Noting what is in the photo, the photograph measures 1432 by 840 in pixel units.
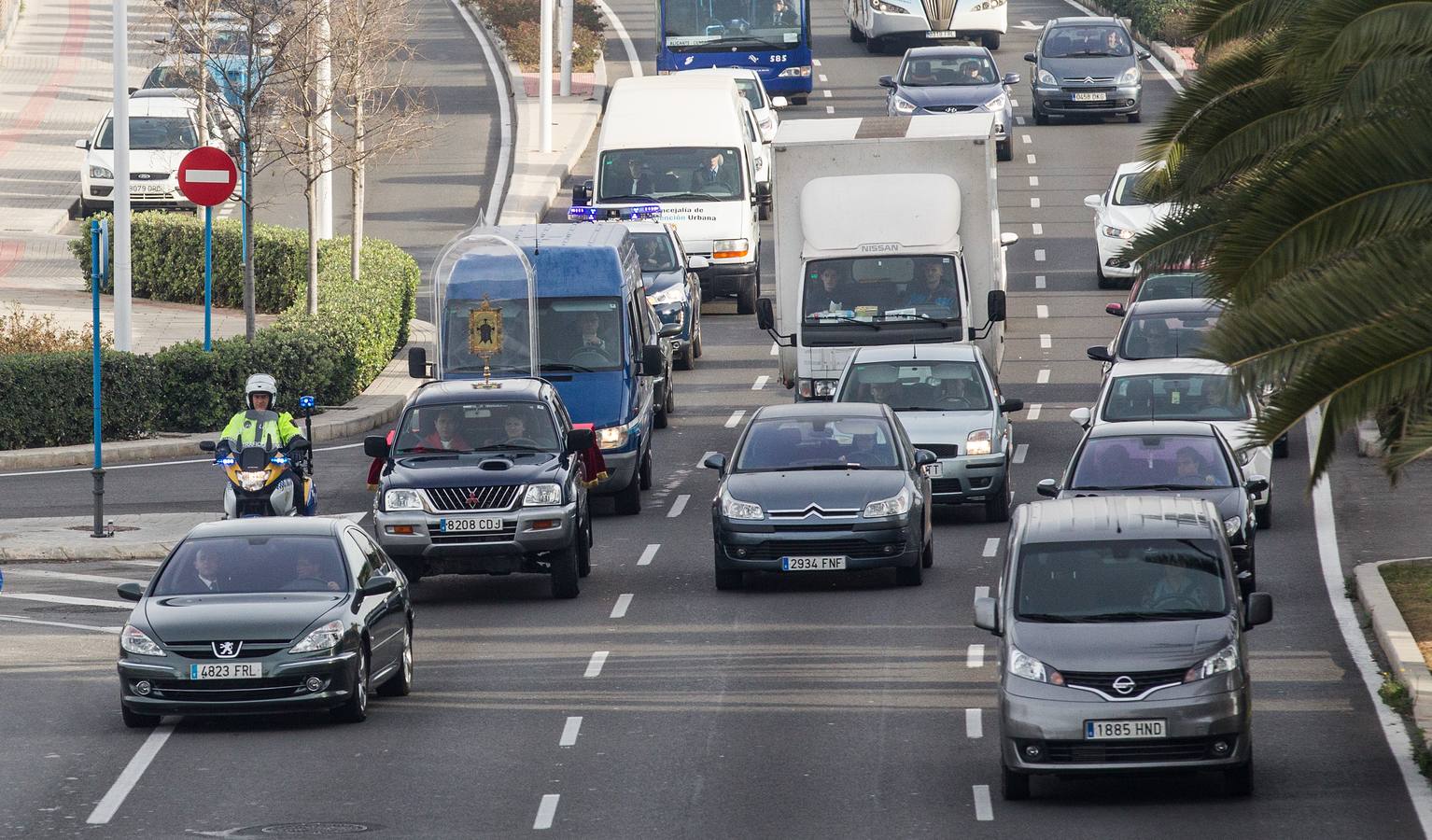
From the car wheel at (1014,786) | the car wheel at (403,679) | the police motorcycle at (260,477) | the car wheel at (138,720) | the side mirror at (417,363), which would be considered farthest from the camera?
the side mirror at (417,363)

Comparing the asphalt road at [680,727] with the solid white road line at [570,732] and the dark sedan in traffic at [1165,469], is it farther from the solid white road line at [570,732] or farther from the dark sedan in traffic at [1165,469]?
the dark sedan in traffic at [1165,469]

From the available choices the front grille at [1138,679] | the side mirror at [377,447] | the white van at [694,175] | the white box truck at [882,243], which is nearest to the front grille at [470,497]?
the side mirror at [377,447]

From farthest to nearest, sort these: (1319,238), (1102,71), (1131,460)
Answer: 1. (1102,71)
2. (1131,460)
3. (1319,238)

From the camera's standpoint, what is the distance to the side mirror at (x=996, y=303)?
28.4 m

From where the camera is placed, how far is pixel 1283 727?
16.4m

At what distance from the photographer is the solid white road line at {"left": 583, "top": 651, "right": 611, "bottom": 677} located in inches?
732

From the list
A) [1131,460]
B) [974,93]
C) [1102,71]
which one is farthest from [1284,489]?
[1102,71]

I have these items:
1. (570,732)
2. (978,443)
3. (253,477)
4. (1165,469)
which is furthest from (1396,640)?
(253,477)

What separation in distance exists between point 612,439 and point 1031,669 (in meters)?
11.2

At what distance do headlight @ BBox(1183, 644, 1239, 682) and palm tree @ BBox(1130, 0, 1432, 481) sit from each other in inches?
71.0

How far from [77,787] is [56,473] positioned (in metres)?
13.8

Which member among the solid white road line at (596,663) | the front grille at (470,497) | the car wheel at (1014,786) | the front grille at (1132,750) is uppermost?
the front grille at (470,497)

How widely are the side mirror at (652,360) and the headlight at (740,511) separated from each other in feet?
14.5

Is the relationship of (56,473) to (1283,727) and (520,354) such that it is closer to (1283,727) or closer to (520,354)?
(520,354)
